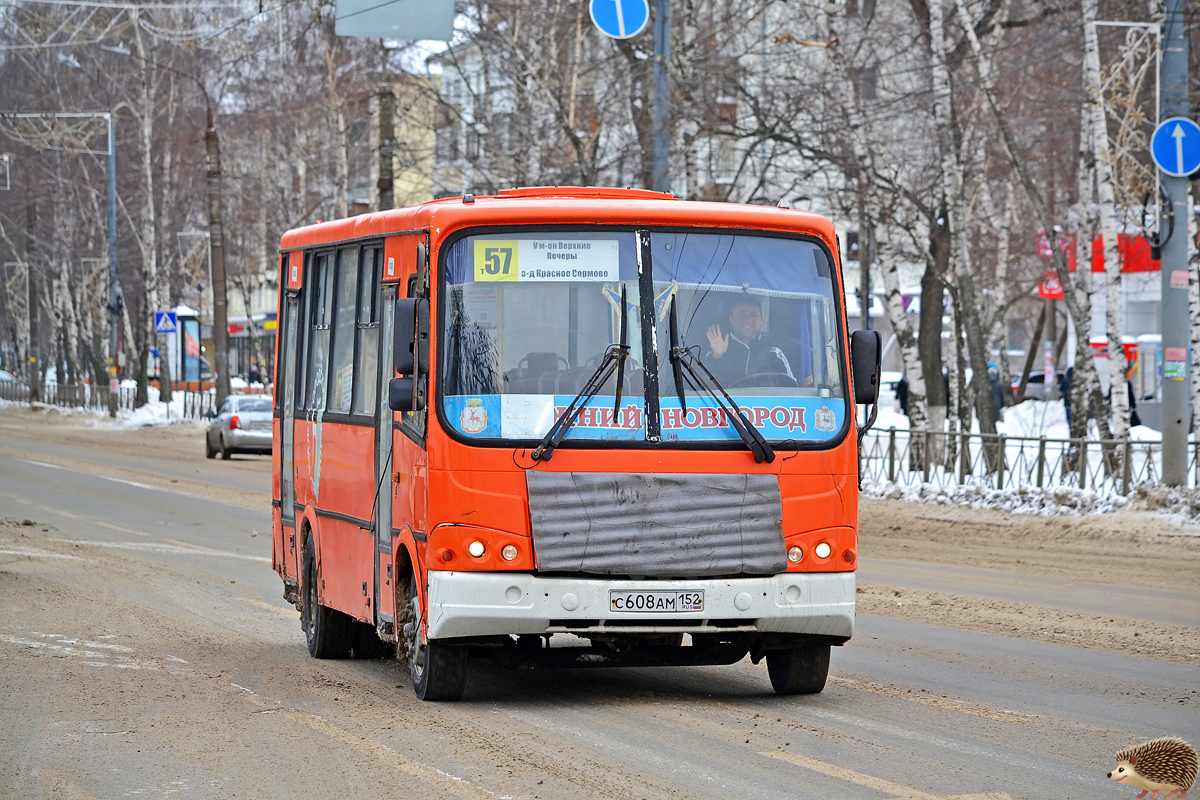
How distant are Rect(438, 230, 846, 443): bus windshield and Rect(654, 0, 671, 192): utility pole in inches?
557

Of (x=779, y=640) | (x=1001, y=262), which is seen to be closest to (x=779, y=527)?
(x=779, y=640)

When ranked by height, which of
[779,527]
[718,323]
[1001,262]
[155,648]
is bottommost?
[155,648]

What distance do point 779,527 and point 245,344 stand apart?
3525 inches

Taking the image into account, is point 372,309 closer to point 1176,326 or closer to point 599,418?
point 599,418

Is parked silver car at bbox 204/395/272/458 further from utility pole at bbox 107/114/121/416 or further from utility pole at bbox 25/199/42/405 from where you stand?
utility pole at bbox 25/199/42/405

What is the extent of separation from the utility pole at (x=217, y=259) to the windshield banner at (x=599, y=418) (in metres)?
37.5

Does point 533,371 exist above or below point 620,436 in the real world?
above

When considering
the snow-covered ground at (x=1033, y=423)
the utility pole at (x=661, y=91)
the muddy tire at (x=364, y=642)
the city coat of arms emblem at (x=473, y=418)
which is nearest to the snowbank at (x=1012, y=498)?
the utility pole at (x=661, y=91)

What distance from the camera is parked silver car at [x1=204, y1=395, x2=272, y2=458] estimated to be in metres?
37.0

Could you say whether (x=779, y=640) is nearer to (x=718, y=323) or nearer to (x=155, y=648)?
(x=718, y=323)

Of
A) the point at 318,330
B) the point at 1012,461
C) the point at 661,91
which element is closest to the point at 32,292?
the point at 661,91

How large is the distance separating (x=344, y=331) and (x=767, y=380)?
293 cm

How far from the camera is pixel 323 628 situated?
35.8 ft

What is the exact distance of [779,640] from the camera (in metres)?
8.83
